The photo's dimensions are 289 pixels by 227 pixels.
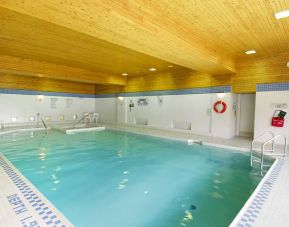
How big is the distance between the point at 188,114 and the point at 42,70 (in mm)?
6000

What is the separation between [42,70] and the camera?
23.6 ft

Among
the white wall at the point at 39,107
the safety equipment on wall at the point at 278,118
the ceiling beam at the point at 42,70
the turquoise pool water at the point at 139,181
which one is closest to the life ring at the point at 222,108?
the safety equipment on wall at the point at 278,118

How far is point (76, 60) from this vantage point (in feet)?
22.3

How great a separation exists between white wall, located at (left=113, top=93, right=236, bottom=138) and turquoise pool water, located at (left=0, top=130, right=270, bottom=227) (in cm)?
167

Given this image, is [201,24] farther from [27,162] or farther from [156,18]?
[27,162]

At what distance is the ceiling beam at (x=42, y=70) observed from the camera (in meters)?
6.46

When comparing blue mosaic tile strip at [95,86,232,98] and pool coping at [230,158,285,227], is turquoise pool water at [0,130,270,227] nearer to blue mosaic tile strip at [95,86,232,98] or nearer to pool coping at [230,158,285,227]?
pool coping at [230,158,285,227]

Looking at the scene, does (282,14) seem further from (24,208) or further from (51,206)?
(24,208)

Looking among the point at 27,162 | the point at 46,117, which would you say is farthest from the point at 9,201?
the point at 46,117

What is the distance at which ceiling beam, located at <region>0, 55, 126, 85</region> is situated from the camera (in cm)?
646

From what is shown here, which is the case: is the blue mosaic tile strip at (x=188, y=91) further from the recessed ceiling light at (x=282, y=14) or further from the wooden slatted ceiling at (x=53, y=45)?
the recessed ceiling light at (x=282, y=14)

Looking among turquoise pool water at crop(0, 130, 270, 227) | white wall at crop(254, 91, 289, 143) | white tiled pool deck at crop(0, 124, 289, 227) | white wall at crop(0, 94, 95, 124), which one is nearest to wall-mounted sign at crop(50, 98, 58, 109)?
white wall at crop(0, 94, 95, 124)

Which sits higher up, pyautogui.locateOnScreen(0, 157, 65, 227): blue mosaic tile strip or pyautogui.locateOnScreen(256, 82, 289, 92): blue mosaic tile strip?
pyautogui.locateOnScreen(256, 82, 289, 92): blue mosaic tile strip

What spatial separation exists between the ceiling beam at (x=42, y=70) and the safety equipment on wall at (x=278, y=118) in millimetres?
7340
